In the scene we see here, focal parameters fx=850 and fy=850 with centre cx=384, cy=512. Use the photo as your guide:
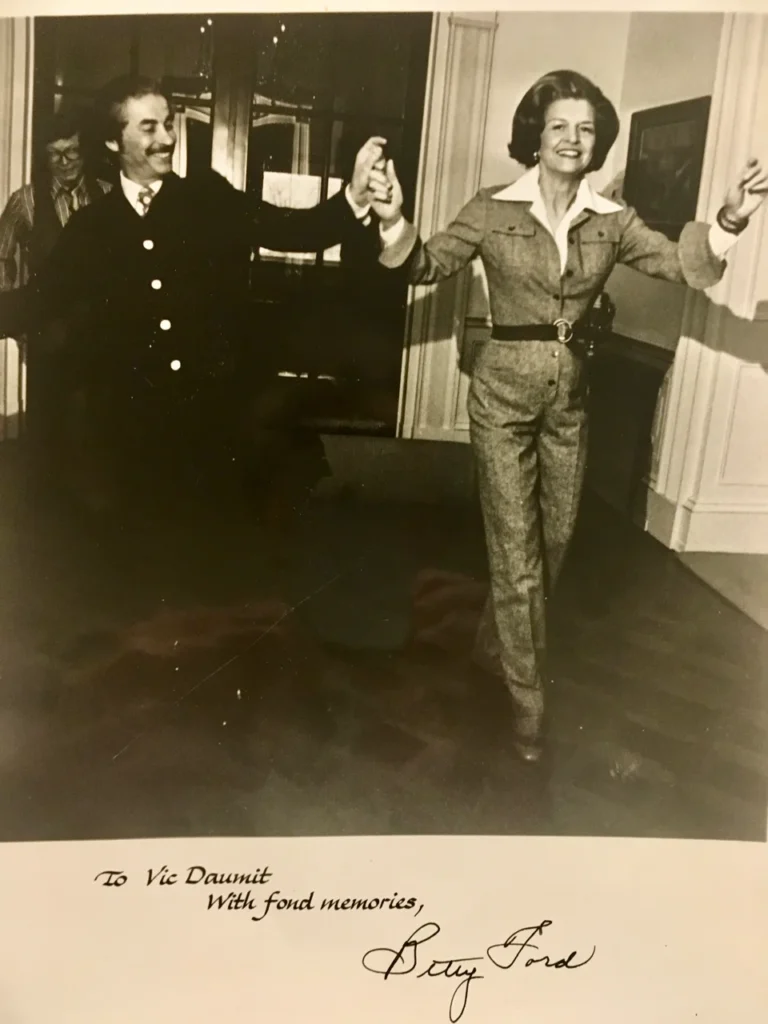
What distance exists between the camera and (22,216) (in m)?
0.78

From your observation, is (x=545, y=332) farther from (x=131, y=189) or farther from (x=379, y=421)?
(x=131, y=189)

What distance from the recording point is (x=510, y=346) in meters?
→ 0.86

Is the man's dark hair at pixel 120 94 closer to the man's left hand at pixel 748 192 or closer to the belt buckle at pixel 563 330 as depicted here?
the belt buckle at pixel 563 330

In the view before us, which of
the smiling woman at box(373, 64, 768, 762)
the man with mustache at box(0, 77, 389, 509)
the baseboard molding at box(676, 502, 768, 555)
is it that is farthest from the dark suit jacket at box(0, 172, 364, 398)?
the baseboard molding at box(676, 502, 768, 555)

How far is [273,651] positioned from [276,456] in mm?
188

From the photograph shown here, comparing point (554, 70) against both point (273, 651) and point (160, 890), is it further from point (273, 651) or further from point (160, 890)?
point (160, 890)

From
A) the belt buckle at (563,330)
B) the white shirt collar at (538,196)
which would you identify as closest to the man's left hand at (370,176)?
the white shirt collar at (538,196)

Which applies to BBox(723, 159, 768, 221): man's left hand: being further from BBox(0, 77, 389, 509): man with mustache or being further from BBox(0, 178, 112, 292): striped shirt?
BBox(0, 178, 112, 292): striped shirt

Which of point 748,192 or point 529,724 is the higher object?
point 748,192

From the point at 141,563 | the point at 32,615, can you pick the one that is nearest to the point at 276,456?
the point at 141,563

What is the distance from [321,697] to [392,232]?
45 cm

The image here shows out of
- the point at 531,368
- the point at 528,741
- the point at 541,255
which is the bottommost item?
the point at 528,741
